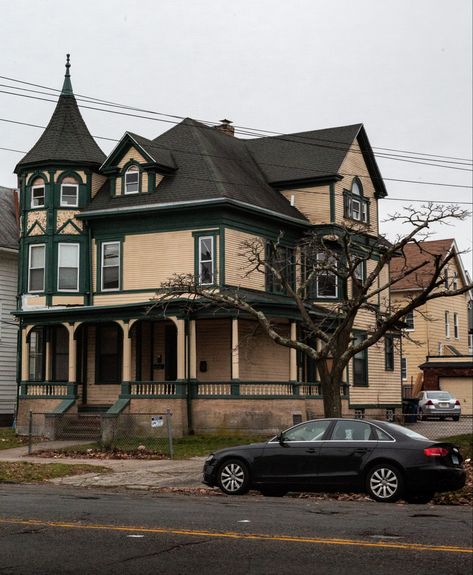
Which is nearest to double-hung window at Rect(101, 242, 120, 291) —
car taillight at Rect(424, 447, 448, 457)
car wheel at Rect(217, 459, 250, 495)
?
car wheel at Rect(217, 459, 250, 495)

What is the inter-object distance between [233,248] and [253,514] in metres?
21.5

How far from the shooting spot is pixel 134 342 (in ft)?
119

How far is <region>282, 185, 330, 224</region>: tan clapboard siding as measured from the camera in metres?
39.2

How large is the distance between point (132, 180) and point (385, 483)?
23.2m

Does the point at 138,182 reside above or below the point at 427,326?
above

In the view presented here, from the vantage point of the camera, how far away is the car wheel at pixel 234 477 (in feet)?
58.5

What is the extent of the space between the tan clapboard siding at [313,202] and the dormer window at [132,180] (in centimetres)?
663

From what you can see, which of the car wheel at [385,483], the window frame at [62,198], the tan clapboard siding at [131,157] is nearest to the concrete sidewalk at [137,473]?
the car wheel at [385,483]

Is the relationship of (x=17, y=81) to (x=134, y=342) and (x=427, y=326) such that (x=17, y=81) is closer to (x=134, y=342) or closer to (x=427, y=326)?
(x=134, y=342)

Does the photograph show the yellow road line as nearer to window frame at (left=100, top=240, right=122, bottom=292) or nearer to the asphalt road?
the asphalt road

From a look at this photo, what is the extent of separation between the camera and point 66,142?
38.2 meters

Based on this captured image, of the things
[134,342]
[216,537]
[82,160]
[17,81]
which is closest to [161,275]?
[134,342]

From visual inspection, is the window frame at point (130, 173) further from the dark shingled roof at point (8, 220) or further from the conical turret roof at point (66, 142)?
the dark shingled roof at point (8, 220)

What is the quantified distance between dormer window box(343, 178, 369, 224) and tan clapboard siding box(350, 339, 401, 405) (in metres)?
5.53
